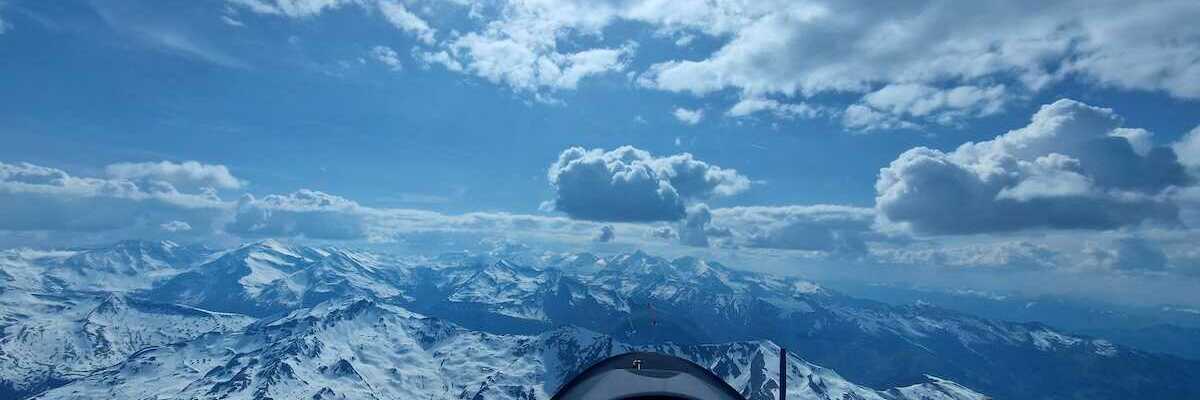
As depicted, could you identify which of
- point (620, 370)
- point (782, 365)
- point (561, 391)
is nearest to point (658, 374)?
point (620, 370)

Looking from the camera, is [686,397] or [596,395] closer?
[686,397]

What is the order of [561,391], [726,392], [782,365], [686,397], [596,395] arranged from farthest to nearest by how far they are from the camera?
[782,365] → [561,391] → [726,392] → [596,395] → [686,397]

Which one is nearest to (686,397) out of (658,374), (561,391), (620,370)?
(658,374)

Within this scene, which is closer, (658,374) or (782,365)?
(658,374)

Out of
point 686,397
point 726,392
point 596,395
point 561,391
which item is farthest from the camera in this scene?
point 561,391

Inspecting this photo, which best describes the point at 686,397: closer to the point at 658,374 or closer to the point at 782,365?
the point at 658,374

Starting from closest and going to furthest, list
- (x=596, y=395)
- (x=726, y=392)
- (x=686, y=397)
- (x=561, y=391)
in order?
1. (x=686, y=397)
2. (x=596, y=395)
3. (x=726, y=392)
4. (x=561, y=391)

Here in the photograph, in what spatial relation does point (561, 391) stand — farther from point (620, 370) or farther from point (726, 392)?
point (726, 392)

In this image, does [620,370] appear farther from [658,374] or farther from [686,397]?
[686,397]

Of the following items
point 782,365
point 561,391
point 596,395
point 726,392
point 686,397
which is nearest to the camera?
point 686,397
